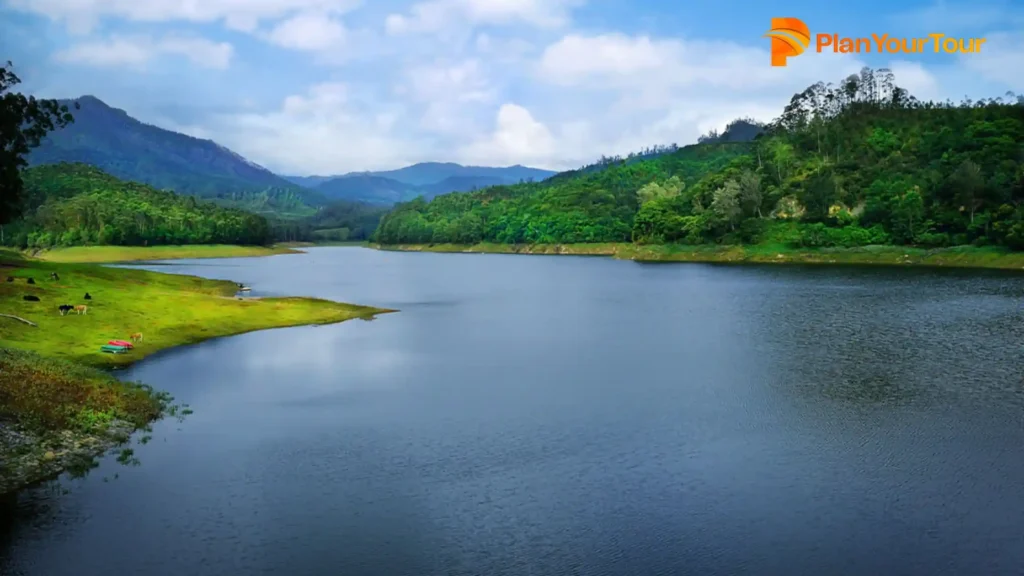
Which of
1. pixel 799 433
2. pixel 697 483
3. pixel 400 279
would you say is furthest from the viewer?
pixel 400 279

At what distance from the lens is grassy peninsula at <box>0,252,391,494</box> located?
30062 millimetres

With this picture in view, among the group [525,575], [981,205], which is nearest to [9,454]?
[525,575]

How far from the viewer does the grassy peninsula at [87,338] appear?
30062 millimetres

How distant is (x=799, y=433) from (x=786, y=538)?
1210cm

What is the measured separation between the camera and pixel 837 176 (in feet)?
561

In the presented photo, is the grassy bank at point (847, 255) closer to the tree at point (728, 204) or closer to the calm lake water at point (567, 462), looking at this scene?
the tree at point (728, 204)

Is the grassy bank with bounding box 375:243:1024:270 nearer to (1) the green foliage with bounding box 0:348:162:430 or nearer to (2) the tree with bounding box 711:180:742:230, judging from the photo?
(2) the tree with bounding box 711:180:742:230

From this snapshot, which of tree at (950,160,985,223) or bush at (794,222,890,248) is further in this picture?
bush at (794,222,890,248)

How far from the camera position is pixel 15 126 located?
58.9 m

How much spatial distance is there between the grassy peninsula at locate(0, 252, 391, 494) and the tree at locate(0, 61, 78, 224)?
7875mm

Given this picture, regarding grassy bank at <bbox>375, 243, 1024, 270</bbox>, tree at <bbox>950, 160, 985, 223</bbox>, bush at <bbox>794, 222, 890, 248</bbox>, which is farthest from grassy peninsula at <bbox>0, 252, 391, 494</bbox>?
tree at <bbox>950, 160, 985, 223</bbox>

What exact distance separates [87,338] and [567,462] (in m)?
37.5

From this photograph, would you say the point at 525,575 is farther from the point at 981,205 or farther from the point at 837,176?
the point at 837,176

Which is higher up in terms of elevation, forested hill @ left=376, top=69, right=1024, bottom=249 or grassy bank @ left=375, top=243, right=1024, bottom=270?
forested hill @ left=376, top=69, right=1024, bottom=249
